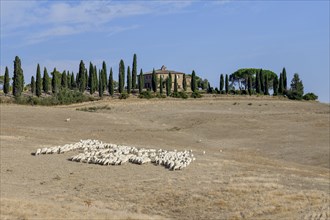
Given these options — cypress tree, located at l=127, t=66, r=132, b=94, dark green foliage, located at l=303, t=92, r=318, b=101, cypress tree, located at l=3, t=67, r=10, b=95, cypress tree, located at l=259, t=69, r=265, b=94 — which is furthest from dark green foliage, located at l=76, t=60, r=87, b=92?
dark green foliage, located at l=303, t=92, r=318, b=101

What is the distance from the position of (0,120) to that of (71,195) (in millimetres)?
32795

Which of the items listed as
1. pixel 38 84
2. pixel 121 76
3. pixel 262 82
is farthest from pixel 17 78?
pixel 262 82

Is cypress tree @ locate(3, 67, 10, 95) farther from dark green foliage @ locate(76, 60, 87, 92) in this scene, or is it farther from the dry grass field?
the dry grass field

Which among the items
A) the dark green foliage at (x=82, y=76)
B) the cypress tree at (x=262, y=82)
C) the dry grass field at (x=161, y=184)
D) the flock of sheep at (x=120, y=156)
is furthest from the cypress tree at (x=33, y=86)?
the flock of sheep at (x=120, y=156)

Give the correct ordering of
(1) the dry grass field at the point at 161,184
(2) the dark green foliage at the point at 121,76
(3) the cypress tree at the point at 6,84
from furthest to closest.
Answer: (2) the dark green foliage at the point at 121,76
(3) the cypress tree at the point at 6,84
(1) the dry grass field at the point at 161,184

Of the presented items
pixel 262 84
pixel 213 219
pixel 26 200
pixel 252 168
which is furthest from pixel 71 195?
pixel 262 84

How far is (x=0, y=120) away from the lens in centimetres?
5278

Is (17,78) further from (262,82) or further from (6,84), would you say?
(262,82)

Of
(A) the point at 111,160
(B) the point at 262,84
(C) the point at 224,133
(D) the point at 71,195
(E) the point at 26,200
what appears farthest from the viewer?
(B) the point at 262,84

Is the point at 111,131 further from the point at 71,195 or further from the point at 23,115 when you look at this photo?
the point at 71,195

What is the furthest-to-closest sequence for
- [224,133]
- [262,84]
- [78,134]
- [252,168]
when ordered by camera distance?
[262,84]
[224,133]
[78,134]
[252,168]

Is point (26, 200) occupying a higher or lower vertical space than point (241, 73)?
lower

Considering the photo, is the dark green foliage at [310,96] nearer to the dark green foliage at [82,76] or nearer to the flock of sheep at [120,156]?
the dark green foliage at [82,76]

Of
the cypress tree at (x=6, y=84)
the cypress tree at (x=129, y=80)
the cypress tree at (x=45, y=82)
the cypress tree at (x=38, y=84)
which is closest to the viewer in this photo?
the cypress tree at (x=6, y=84)
